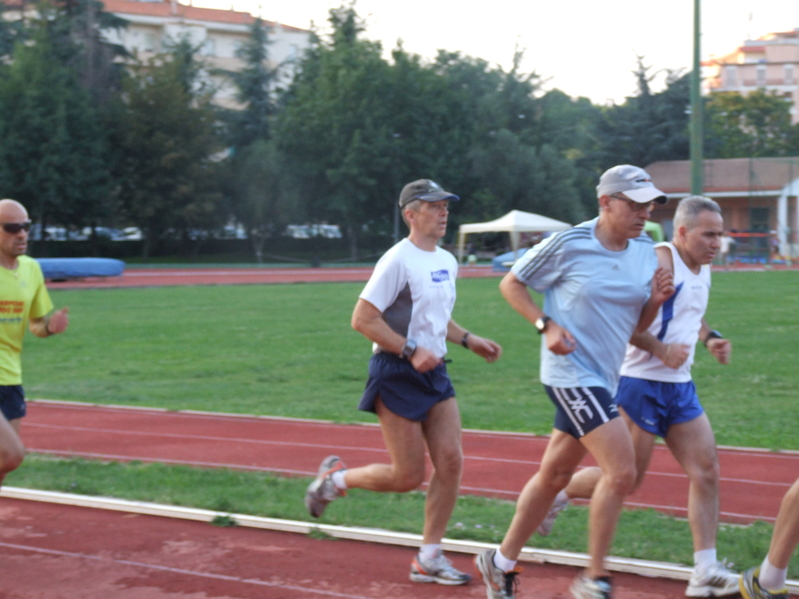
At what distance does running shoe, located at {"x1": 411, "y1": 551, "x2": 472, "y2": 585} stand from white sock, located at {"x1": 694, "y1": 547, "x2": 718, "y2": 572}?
3.65 feet

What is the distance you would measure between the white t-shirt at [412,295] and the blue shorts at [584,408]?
0.79 m

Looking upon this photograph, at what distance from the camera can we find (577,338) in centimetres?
436

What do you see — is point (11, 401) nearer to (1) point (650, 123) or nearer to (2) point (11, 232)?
(2) point (11, 232)

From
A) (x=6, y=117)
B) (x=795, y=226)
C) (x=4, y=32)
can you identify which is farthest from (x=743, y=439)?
(x=4, y=32)

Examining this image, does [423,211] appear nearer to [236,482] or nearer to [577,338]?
[577,338]

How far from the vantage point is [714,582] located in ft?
14.9

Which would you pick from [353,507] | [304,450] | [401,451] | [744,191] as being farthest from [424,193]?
[744,191]

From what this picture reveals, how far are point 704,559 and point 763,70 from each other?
15022 centimetres

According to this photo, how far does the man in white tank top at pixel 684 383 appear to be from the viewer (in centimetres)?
472

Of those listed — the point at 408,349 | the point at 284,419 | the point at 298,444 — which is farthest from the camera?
the point at 284,419

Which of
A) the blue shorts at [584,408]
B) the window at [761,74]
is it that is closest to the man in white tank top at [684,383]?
the blue shorts at [584,408]

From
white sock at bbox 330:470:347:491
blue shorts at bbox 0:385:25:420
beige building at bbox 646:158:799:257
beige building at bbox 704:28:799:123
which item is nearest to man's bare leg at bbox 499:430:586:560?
white sock at bbox 330:470:347:491

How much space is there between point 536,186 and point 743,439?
5333 cm

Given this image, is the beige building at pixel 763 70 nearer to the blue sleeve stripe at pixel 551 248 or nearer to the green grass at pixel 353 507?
the green grass at pixel 353 507
